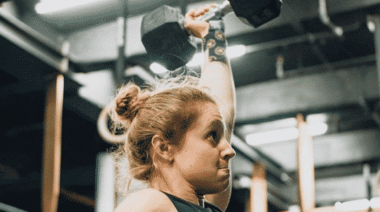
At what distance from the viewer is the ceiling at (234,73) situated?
4.09 m

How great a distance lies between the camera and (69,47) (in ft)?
15.3

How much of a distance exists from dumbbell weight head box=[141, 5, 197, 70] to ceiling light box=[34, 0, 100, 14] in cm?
255

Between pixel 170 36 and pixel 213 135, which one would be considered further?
pixel 170 36

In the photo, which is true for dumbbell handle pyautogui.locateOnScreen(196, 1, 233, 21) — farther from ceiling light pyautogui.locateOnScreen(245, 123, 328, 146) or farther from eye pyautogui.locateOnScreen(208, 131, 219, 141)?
ceiling light pyautogui.locateOnScreen(245, 123, 328, 146)

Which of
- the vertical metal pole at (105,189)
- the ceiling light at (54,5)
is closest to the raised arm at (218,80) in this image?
the ceiling light at (54,5)

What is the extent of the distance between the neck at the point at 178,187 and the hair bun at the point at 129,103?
205 millimetres

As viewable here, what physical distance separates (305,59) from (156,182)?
409 cm

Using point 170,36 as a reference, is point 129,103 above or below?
below

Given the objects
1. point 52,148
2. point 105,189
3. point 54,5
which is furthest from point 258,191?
point 54,5

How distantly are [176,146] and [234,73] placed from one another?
12.9ft

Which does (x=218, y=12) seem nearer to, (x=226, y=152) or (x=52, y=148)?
(x=226, y=152)

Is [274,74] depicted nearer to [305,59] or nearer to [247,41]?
[305,59]

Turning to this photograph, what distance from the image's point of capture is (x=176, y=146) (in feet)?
4.49

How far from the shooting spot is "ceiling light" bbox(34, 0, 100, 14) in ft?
13.6
